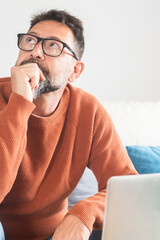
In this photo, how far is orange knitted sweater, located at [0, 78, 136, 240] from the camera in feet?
4.03

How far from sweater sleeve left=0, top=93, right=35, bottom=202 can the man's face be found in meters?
0.21

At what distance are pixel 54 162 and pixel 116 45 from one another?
132 centimetres

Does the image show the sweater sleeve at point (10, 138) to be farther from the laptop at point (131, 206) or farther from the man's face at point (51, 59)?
the laptop at point (131, 206)

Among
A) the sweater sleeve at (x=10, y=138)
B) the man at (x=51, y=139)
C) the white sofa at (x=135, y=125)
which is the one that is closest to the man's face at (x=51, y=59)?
the man at (x=51, y=139)

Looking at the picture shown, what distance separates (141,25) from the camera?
7.93ft

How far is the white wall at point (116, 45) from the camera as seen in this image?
6.95 ft

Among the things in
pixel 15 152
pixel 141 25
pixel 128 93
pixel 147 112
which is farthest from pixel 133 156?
pixel 141 25

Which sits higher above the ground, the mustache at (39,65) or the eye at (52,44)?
the eye at (52,44)

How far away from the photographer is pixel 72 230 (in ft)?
3.06

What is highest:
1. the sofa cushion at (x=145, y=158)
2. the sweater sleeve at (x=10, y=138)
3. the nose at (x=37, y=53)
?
the nose at (x=37, y=53)

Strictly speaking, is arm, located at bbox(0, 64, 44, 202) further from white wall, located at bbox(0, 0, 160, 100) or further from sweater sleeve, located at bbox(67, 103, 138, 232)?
white wall, located at bbox(0, 0, 160, 100)

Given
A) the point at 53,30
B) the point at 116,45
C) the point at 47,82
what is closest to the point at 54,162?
the point at 47,82

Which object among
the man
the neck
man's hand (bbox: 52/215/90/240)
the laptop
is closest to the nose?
the man

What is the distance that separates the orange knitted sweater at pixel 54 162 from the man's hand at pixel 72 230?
0.18 meters
